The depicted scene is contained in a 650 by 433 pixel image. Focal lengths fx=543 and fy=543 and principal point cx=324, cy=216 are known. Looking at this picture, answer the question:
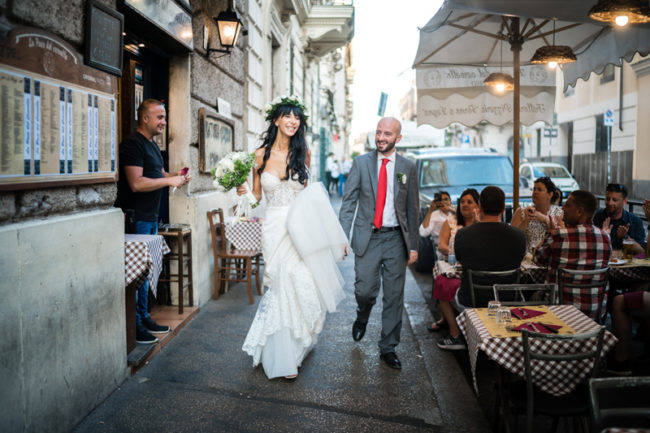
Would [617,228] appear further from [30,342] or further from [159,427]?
[30,342]

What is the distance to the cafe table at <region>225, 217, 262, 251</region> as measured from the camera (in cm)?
Result: 703

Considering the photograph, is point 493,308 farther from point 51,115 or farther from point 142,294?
point 142,294

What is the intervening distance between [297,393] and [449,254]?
100 inches

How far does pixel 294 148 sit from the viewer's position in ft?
15.1

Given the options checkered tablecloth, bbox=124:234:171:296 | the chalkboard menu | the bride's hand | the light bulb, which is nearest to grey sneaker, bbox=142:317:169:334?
checkered tablecloth, bbox=124:234:171:296

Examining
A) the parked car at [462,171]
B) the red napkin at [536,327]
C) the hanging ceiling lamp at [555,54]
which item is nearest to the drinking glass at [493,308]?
the red napkin at [536,327]

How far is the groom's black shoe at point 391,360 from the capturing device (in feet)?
15.0

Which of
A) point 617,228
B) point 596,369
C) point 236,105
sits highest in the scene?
point 236,105

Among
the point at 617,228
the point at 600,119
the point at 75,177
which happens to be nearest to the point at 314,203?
the point at 75,177

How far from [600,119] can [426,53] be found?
68.7 ft

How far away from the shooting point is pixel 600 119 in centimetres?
2503

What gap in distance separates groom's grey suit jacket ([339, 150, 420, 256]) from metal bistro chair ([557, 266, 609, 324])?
1.21 m

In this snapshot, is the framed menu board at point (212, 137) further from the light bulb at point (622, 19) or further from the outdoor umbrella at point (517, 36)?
the light bulb at point (622, 19)

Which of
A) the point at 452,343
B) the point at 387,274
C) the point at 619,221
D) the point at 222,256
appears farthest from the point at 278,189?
the point at 619,221
